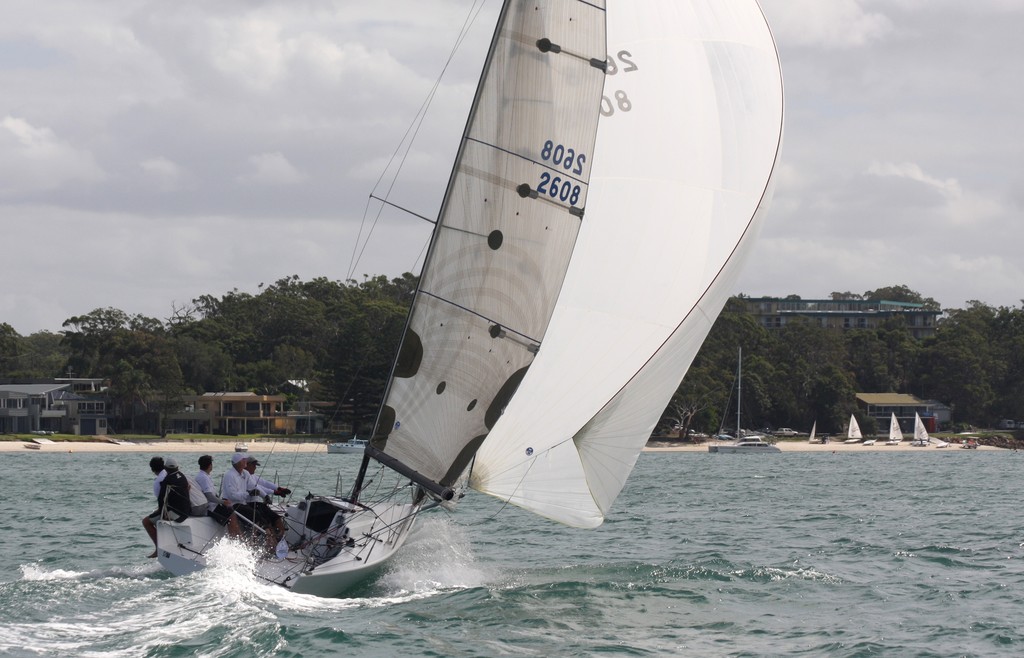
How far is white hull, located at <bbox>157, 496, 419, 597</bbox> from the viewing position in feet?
44.0

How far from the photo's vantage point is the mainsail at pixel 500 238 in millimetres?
13508

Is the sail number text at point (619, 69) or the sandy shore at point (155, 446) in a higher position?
the sail number text at point (619, 69)

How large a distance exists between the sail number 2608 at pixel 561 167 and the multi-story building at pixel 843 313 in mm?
110102

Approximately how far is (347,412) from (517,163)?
169 feet

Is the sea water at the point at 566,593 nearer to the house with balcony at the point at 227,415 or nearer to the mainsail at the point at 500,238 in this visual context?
the mainsail at the point at 500,238

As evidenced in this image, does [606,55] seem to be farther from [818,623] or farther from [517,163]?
[818,623]

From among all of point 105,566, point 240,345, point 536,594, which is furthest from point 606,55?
point 240,345

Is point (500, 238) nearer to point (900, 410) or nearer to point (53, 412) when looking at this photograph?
point (53, 412)

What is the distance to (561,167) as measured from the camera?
1358cm

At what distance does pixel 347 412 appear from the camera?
64125mm

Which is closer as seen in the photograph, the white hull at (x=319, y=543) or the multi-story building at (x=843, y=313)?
the white hull at (x=319, y=543)

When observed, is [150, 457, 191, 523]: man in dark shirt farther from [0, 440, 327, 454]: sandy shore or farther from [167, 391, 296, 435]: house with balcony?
[167, 391, 296, 435]: house with balcony

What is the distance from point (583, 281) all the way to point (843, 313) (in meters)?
118

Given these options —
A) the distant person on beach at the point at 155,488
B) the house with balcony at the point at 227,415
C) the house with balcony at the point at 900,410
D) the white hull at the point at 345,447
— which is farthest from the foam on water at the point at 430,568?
the house with balcony at the point at 900,410
